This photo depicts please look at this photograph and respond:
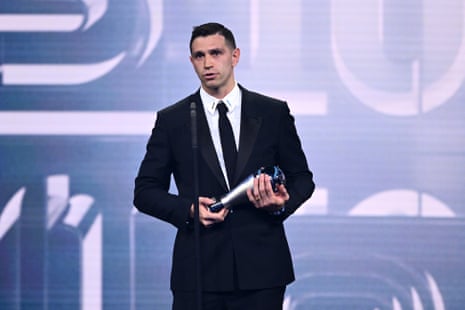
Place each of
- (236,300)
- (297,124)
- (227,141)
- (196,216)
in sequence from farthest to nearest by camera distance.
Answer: (297,124) < (227,141) < (236,300) < (196,216)

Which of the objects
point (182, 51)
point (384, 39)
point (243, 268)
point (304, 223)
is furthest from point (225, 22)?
point (243, 268)

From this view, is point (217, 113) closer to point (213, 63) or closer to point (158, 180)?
point (213, 63)

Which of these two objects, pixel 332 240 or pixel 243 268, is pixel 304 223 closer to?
pixel 332 240

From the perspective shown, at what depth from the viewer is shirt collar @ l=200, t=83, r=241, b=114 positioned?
2918 mm

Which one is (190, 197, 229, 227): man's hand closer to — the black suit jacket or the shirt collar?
the black suit jacket

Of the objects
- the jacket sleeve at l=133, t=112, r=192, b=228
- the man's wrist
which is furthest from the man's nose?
the man's wrist

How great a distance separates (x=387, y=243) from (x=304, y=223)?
15.9 inches

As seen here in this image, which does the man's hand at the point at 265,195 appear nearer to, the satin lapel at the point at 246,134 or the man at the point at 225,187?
the man at the point at 225,187

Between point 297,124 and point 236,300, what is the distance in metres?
1.53

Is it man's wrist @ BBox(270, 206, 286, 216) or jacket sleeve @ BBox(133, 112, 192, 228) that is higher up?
jacket sleeve @ BBox(133, 112, 192, 228)

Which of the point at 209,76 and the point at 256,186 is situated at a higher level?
the point at 209,76

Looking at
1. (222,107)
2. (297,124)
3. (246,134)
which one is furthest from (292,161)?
(297,124)

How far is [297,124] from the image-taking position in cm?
414

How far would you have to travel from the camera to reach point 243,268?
2.77m
